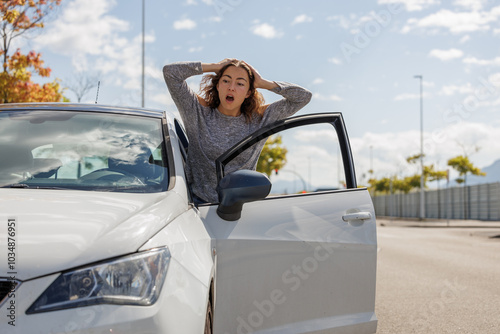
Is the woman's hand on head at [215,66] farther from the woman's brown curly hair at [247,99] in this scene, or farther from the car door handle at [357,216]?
the car door handle at [357,216]

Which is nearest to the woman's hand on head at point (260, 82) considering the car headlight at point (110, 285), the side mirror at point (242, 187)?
the side mirror at point (242, 187)

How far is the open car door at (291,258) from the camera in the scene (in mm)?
2902

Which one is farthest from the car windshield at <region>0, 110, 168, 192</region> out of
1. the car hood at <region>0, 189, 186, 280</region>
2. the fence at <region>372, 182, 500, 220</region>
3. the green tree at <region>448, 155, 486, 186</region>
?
the green tree at <region>448, 155, 486, 186</region>

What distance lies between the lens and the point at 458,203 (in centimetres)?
4559

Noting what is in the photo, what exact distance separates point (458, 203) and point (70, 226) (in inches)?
1836

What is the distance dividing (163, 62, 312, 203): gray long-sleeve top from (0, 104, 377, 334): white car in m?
0.19

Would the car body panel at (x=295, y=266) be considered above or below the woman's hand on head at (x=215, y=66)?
below

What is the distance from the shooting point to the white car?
1.86m

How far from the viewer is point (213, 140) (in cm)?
381

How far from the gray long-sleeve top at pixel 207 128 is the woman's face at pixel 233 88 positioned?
0.28ft

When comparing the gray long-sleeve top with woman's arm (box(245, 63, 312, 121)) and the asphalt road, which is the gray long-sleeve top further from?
the asphalt road

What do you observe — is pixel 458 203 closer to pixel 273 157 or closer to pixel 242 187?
pixel 273 157

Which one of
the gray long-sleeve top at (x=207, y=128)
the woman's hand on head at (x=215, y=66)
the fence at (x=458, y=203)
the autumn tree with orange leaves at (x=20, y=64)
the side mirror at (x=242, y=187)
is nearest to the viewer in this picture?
the side mirror at (x=242, y=187)

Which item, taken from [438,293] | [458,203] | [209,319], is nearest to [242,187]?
[209,319]
